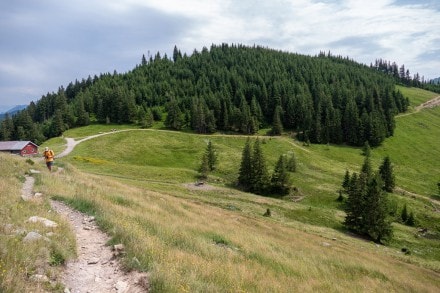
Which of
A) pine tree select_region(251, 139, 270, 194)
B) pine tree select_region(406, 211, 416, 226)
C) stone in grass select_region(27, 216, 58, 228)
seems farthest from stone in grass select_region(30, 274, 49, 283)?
pine tree select_region(406, 211, 416, 226)

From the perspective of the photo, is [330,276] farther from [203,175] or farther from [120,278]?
[203,175]

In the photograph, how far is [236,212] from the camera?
42.9 m

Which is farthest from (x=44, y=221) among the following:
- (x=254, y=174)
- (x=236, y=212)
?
(x=254, y=174)

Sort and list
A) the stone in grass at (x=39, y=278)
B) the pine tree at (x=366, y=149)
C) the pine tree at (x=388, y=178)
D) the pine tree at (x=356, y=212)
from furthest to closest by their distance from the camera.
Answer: the pine tree at (x=366, y=149) < the pine tree at (x=388, y=178) < the pine tree at (x=356, y=212) < the stone in grass at (x=39, y=278)

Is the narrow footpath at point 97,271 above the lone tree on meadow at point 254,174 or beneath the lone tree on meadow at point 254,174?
above

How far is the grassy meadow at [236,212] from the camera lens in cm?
1302

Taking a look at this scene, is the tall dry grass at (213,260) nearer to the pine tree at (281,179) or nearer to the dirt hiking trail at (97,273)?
the dirt hiking trail at (97,273)

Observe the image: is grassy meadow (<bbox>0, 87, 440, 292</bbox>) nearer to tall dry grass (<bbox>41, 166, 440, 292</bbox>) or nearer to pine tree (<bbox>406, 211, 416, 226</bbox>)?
tall dry grass (<bbox>41, 166, 440, 292</bbox>)

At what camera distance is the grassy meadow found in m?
13.0

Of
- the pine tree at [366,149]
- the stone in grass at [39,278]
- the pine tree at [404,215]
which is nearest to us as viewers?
the stone in grass at [39,278]

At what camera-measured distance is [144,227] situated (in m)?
16.5

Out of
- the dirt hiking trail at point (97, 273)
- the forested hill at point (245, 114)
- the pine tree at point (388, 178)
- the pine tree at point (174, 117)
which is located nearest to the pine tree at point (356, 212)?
the pine tree at point (388, 178)

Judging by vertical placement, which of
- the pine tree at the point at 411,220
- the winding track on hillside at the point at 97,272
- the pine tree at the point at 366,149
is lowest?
the pine tree at the point at 411,220

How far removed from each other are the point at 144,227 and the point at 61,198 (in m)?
6.97
